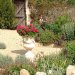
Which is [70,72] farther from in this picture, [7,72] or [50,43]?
[50,43]

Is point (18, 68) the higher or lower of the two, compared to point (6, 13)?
lower

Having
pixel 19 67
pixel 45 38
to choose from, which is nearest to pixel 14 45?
pixel 45 38

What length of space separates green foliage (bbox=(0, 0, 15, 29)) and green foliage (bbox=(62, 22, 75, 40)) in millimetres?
3489

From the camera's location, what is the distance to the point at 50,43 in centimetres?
1675

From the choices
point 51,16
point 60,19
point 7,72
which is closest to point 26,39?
point 7,72

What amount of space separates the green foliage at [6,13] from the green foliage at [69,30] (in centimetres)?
349

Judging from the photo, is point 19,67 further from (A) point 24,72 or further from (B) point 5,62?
(B) point 5,62

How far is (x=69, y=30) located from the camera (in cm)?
1712

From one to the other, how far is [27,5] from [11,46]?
5496 mm

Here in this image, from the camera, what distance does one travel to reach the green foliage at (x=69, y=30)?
17000mm

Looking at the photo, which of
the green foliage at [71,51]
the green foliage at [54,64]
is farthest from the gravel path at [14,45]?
the green foliage at [54,64]

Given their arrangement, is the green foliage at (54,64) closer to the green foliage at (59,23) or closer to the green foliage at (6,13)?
the green foliage at (59,23)

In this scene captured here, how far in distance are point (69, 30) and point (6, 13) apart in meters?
4.12

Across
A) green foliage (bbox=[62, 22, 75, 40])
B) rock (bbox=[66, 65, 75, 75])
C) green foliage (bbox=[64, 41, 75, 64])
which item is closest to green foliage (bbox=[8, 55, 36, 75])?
rock (bbox=[66, 65, 75, 75])
